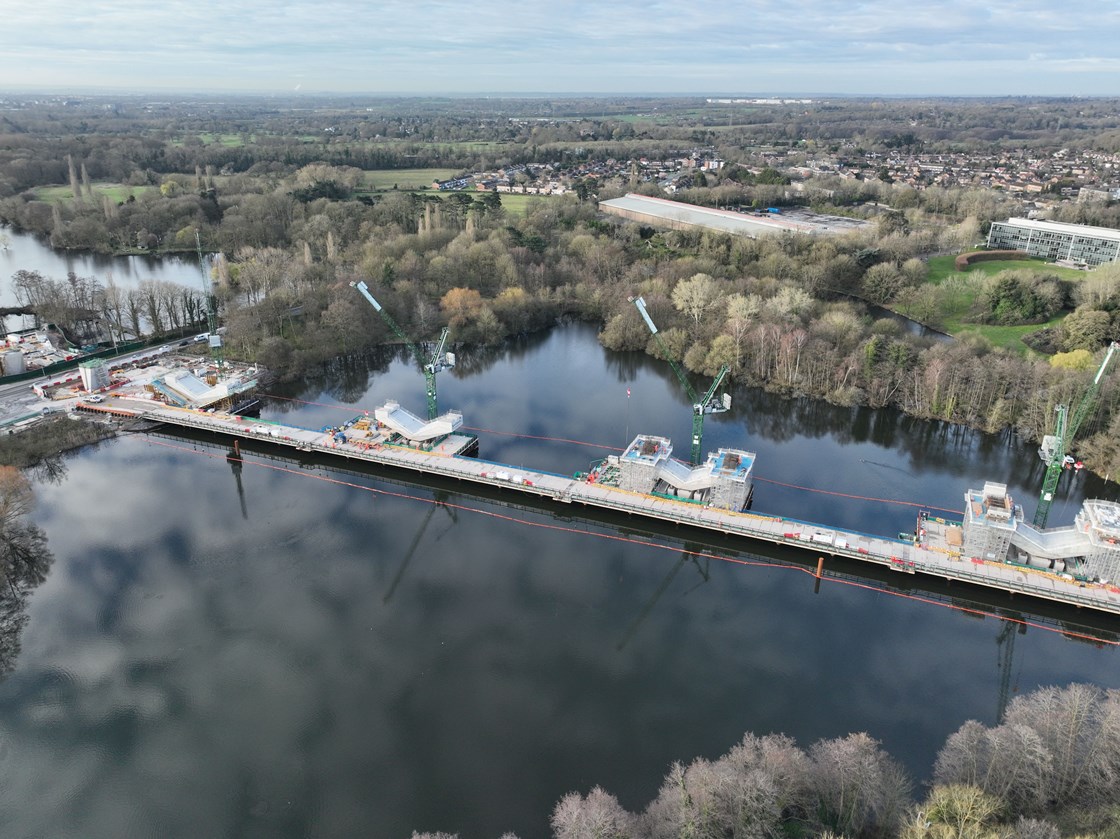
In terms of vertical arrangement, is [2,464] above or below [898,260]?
below

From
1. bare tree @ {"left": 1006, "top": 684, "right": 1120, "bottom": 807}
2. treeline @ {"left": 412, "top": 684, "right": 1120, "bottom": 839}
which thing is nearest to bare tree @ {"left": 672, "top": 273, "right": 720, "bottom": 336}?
bare tree @ {"left": 1006, "top": 684, "right": 1120, "bottom": 807}

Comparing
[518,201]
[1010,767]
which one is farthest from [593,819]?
[518,201]

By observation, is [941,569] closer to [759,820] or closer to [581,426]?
[759,820]

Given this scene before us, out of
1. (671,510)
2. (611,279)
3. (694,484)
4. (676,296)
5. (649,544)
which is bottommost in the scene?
(649,544)

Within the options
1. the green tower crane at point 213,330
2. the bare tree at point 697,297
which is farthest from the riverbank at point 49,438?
the bare tree at point 697,297

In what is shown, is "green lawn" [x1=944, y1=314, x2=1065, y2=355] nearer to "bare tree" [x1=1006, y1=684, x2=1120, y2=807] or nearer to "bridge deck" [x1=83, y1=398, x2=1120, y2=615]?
"bridge deck" [x1=83, y1=398, x2=1120, y2=615]

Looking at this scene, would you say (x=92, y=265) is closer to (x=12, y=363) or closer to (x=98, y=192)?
(x=98, y=192)

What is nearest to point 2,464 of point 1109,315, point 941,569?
point 941,569
